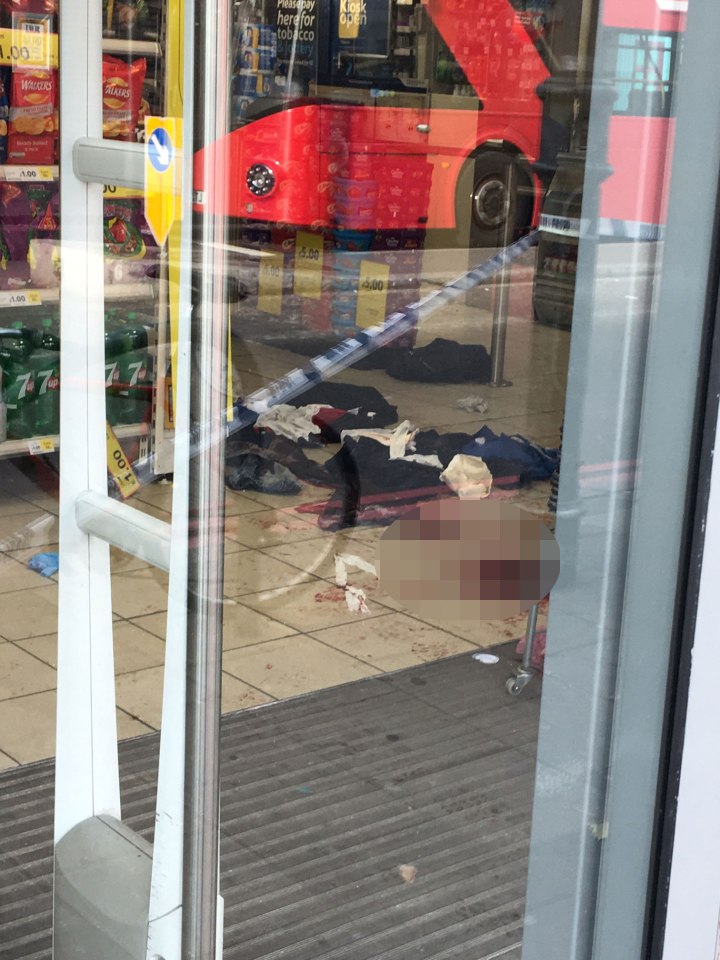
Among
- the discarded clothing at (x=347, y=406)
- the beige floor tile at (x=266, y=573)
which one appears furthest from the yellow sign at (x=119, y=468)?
the discarded clothing at (x=347, y=406)

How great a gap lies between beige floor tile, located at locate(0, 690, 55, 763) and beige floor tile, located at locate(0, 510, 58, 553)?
64 cm

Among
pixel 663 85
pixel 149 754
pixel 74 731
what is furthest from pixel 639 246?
pixel 149 754

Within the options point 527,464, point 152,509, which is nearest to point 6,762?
point 152,509

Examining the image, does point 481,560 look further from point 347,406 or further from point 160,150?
point 347,406

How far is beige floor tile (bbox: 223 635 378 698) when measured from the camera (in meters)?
2.59

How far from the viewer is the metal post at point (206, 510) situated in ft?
2.72

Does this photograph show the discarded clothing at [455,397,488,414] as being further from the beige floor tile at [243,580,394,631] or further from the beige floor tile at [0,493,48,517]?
the beige floor tile at [0,493,48,517]

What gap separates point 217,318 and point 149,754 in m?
0.95

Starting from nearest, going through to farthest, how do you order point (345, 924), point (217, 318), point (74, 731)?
point (217, 318), point (74, 731), point (345, 924)

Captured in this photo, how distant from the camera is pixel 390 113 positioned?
19.7 feet

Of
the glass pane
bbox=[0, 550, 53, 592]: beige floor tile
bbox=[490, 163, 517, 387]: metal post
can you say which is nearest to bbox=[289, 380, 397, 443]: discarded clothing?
the glass pane

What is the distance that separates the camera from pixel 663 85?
581 millimetres

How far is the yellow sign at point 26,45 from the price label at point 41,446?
3.70ft

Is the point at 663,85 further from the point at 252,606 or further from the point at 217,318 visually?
the point at 252,606
